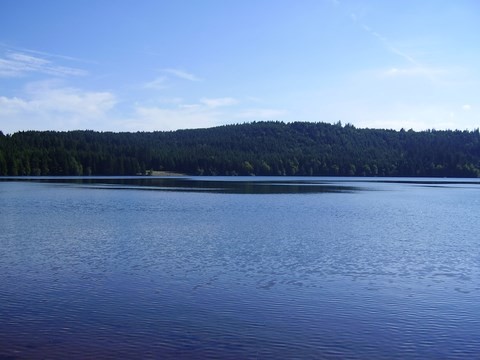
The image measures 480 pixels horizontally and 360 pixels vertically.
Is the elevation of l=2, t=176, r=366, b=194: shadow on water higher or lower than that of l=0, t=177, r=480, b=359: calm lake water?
higher

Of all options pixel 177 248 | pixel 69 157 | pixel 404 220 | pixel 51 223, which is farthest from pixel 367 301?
Answer: pixel 69 157

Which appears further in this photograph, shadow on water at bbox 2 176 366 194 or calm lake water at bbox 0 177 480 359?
shadow on water at bbox 2 176 366 194

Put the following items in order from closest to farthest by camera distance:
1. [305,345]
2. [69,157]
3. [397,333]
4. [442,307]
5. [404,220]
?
[305,345], [397,333], [442,307], [404,220], [69,157]

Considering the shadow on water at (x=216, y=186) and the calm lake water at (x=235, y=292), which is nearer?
the calm lake water at (x=235, y=292)

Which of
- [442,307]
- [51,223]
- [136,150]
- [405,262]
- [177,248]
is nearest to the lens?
[442,307]

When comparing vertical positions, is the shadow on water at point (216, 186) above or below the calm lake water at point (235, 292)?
above

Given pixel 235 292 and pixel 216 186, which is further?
pixel 216 186

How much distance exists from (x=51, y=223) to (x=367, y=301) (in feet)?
89.0

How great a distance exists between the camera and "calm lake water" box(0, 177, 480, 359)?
44.9 feet

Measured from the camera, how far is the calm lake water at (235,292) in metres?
13.7

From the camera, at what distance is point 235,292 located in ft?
62.3

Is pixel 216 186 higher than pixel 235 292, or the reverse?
pixel 216 186

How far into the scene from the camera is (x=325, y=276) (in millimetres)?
22109

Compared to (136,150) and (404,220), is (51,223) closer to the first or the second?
(404,220)
